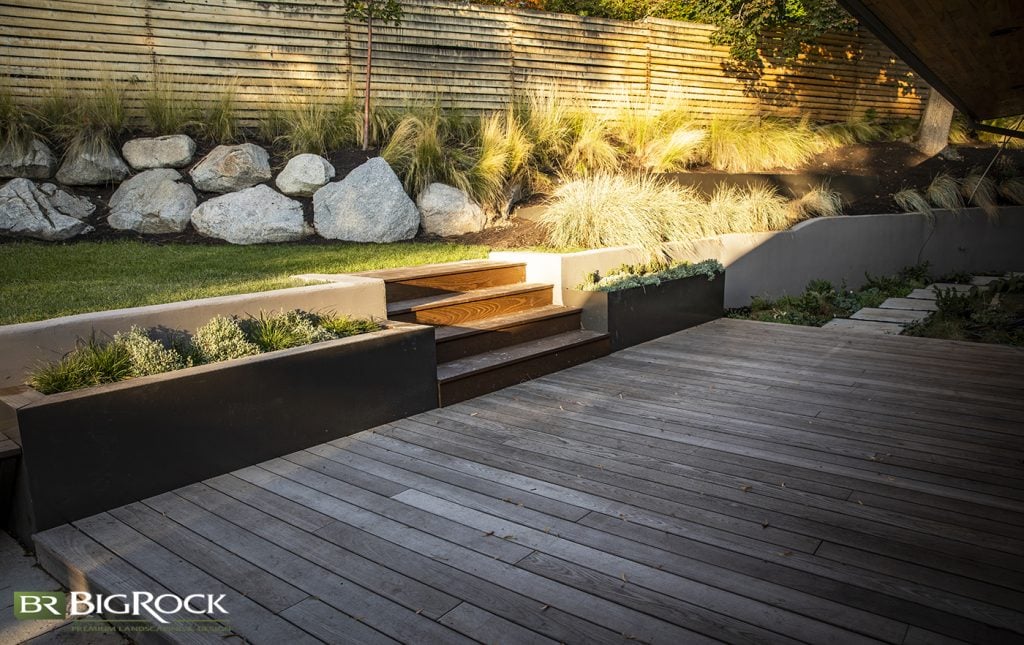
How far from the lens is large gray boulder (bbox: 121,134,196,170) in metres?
5.75

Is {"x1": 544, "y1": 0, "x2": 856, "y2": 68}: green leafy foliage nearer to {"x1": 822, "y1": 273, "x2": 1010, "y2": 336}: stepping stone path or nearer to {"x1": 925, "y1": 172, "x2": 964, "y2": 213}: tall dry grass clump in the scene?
{"x1": 925, "y1": 172, "x2": 964, "y2": 213}: tall dry grass clump

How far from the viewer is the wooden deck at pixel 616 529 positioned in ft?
5.89

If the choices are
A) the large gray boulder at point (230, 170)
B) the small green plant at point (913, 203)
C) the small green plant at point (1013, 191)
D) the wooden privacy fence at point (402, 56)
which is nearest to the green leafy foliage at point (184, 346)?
the large gray boulder at point (230, 170)

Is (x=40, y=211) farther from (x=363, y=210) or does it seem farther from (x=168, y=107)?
(x=363, y=210)

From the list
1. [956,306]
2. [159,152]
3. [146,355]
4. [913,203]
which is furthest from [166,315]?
[913,203]

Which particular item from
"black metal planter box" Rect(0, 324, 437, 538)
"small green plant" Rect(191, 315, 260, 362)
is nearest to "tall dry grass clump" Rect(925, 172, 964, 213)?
"black metal planter box" Rect(0, 324, 437, 538)

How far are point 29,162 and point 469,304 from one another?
383 centimetres

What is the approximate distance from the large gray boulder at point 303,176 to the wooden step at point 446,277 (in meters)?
1.70

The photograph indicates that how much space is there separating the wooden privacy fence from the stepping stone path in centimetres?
415

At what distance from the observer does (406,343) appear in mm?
3385

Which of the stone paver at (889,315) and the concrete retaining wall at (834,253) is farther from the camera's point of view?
the stone paver at (889,315)

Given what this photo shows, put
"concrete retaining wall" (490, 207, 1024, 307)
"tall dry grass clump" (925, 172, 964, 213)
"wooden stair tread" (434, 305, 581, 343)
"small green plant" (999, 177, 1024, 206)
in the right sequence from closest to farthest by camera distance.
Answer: "wooden stair tread" (434, 305, 581, 343)
"concrete retaining wall" (490, 207, 1024, 307)
"tall dry grass clump" (925, 172, 964, 213)
"small green plant" (999, 177, 1024, 206)

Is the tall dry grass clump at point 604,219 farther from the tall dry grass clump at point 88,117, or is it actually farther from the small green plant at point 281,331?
the tall dry grass clump at point 88,117

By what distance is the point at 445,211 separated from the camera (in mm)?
5977
